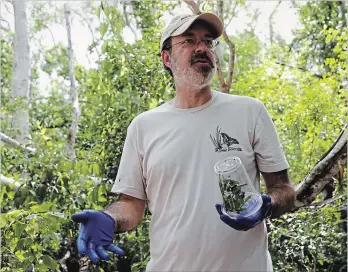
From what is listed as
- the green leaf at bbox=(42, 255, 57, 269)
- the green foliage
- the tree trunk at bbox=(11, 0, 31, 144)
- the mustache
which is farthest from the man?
the tree trunk at bbox=(11, 0, 31, 144)

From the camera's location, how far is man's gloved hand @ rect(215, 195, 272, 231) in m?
1.16

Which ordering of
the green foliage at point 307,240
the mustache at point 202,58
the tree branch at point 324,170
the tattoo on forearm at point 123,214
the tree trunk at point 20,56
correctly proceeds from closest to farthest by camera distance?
the tattoo on forearm at point 123,214
the mustache at point 202,58
the tree branch at point 324,170
the green foliage at point 307,240
the tree trunk at point 20,56

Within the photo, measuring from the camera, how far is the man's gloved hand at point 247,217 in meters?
1.16

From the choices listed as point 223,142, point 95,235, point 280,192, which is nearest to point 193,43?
point 223,142

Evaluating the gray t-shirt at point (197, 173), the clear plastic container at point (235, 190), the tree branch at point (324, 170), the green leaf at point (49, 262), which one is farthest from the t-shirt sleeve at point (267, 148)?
the tree branch at point (324, 170)

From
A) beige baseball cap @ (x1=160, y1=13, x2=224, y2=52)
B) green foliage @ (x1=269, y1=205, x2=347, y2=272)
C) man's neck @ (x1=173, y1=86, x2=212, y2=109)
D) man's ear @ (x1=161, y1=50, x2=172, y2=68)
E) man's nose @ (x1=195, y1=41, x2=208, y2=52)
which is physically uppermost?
beige baseball cap @ (x1=160, y1=13, x2=224, y2=52)

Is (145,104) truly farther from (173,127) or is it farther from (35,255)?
(173,127)

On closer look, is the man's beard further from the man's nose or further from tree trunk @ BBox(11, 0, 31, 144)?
tree trunk @ BBox(11, 0, 31, 144)

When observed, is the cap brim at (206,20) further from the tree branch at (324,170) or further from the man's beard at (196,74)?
the tree branch at (324,170)

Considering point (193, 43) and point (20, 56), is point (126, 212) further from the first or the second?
point (20, 56)

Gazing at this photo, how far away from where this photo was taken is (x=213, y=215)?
4.21 ft

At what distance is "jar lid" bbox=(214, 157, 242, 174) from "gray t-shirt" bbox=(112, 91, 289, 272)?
3 centimetres

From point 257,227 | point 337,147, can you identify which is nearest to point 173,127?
point 257,227

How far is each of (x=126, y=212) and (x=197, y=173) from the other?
0.24 m
